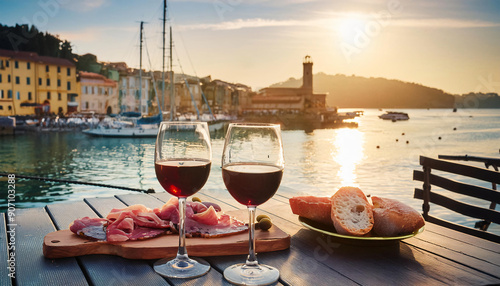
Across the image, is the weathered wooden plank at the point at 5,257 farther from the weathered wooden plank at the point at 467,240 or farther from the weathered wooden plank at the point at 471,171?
the weathered wooden plank at the point at 471,171

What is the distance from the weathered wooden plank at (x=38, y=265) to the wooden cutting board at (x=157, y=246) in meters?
0.04

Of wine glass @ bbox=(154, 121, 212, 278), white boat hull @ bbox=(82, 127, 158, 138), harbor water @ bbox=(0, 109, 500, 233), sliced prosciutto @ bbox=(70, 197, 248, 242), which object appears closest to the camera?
wine glass @ bbox=(154, 121, 212, 278)

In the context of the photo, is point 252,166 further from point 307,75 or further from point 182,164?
point 307,75

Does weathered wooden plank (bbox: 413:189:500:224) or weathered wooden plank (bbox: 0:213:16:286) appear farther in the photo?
weathered wooden plank (bbox: 413:189:500:224)

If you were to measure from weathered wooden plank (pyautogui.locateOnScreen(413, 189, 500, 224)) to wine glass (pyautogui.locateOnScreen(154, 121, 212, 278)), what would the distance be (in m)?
3.41

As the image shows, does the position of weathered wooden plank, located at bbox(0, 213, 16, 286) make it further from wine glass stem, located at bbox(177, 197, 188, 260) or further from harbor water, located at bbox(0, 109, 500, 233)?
harbor water, located at bbox(0, 109, 500, 233)

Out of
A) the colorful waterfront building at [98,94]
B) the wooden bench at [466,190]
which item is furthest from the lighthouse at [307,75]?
the wooden bench at [466,190]

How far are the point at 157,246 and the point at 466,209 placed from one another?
3736mm

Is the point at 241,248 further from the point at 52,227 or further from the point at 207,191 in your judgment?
the point at 207,191

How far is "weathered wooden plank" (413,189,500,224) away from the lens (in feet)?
12.9

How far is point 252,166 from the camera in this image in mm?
1306

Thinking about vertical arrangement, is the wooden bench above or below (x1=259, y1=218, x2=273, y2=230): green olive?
below

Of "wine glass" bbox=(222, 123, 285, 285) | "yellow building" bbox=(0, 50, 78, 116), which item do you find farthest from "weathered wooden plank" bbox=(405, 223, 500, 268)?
"yellow building" bbox=(0, 50, 78, 116)

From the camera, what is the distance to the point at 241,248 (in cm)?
151
